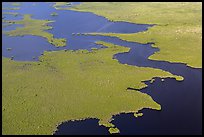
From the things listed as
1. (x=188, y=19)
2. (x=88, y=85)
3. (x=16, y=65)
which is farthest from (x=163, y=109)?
(x=188, y=19)

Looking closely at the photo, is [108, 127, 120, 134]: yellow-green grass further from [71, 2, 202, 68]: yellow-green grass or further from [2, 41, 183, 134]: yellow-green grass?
[71, 2, 202, 68]: yellow-green grass

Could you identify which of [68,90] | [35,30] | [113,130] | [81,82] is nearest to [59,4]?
[35,30]

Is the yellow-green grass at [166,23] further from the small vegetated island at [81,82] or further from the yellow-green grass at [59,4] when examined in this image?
the yellow-green grass at [59,4]

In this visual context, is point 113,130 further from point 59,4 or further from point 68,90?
point 59,4

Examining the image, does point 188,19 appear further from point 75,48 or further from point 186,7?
point 75,48

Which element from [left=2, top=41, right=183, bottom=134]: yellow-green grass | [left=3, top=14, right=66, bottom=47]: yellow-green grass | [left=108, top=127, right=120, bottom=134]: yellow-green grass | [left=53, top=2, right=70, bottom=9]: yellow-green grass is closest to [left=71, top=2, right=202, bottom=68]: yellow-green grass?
[left=53, top=2, right=70, bottom=9]: yellow-green grass

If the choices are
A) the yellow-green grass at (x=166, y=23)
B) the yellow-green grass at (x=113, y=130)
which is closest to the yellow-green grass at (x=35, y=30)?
the yellow-green grass at (x=166, y=23)
